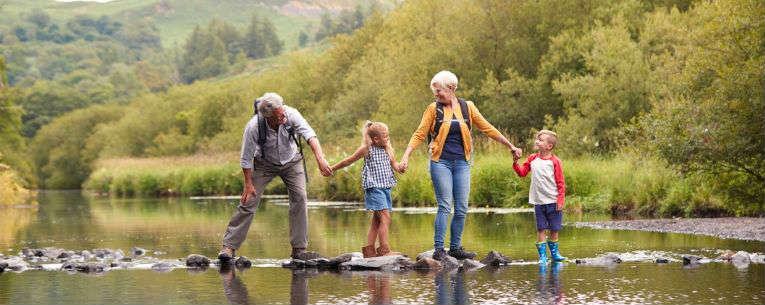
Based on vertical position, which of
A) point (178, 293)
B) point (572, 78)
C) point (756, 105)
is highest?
point (572, 78)

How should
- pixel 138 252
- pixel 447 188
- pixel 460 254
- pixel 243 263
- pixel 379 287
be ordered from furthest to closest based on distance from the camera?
pixel 138 252, pixel 460 254, pixel 243 263, pixel 447 188, pixel 379 287

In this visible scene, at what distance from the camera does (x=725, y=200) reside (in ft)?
70.2

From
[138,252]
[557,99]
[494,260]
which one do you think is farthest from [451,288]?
[557,99]

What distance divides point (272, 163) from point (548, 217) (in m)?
3.18

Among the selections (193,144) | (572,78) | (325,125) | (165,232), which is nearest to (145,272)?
(165,232)

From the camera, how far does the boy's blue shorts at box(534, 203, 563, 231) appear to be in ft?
43.0

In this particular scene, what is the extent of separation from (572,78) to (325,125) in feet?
79.8

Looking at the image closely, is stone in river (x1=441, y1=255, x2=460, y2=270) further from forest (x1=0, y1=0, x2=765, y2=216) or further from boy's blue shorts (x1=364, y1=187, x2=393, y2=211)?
forest (x1=0, y1=0, x2=765, y2=216)

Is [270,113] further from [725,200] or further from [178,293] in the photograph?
[725,200]

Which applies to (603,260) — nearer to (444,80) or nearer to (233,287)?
(444,80)

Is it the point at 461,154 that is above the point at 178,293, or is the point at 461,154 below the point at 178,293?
above

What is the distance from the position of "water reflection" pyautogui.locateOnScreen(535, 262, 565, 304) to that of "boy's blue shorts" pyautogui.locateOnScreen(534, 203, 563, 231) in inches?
17.8

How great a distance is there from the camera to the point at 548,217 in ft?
43.2

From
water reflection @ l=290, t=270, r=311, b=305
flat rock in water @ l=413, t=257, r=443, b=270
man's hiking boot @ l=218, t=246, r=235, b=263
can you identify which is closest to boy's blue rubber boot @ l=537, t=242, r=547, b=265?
flat rock in water @ l=413, t=257, r=443, b=270
